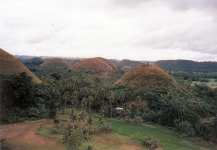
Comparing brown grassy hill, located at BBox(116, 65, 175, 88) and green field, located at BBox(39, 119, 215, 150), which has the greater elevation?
brown grassy hill, located at BBox(116, 65, 175, 88)

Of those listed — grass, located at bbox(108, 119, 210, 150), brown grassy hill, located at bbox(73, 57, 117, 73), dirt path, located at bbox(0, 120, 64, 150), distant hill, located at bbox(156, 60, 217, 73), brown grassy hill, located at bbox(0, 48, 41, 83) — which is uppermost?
brown grassy hill, located at bbox(0, 48, 41, 83)

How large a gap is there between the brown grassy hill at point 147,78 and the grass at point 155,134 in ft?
60.1

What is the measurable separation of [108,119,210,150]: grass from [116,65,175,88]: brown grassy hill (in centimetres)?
1833

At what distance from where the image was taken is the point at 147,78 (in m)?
50.8

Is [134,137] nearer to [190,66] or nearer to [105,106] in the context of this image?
[105,106]

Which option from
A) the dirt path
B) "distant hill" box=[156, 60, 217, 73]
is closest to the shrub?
the dirt path

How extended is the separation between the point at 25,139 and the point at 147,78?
102 ft

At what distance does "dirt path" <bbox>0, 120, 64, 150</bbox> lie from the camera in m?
20.9

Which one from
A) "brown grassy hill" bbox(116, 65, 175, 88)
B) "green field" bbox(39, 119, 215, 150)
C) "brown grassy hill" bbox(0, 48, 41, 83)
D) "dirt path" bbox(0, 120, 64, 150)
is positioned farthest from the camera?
"brown grassy hill" bbox(116, 65, 175, 88)

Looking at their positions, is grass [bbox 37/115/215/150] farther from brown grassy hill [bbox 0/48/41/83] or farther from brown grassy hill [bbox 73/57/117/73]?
brown grassy hill [bbox 73/57/117/73]

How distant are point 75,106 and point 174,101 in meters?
9.62

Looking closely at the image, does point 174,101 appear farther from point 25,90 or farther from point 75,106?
point 25,90

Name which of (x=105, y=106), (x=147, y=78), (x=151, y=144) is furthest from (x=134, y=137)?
(x=147, y=78)

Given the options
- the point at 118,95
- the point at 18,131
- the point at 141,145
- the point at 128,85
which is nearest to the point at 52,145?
the point at 18,131
